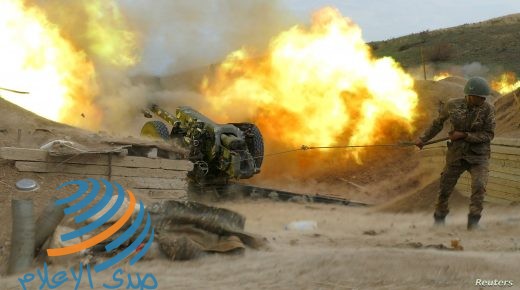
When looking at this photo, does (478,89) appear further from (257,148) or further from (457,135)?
(257,148)

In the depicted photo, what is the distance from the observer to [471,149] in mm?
8047

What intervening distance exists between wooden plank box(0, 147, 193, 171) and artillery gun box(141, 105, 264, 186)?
3.59m

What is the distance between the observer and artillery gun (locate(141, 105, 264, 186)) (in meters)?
12.3

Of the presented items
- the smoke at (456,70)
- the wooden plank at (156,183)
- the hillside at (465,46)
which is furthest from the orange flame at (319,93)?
the hillside at (465,46)

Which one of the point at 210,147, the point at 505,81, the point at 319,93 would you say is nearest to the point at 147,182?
the point at 210,147

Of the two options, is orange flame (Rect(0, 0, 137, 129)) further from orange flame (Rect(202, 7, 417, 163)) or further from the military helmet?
the military helmet

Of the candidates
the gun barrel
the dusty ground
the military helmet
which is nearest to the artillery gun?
the gun barrel

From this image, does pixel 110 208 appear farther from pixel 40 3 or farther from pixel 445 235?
pixel 40 3

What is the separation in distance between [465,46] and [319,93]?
1172 inches

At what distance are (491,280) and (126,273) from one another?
118 inches

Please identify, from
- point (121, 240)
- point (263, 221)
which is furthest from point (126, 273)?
point (263, 221)

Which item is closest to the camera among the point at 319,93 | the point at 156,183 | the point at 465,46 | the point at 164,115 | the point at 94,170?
the point at 94,170

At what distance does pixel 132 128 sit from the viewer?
16109mm

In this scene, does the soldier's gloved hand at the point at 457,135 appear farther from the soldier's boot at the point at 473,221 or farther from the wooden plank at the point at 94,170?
the wooden plank at the point at 94,170
